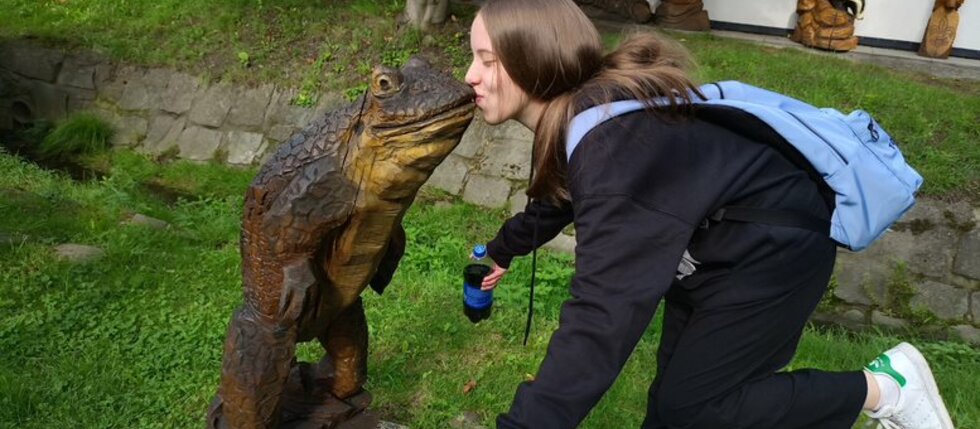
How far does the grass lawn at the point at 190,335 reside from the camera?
345 cm

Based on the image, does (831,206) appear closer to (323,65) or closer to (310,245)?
(310,245)

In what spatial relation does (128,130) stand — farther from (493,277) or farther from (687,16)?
(493,277)

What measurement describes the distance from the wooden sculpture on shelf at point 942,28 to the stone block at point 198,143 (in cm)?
709

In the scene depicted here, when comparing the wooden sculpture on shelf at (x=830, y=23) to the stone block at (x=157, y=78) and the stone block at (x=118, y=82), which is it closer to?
the stone block at (x=157, y=78)

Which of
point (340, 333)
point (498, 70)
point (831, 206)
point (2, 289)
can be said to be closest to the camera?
point (498, 70)

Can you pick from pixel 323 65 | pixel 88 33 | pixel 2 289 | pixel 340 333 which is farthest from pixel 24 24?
pixel 340 333

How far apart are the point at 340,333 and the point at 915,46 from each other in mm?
7787

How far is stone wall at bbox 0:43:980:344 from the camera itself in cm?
533

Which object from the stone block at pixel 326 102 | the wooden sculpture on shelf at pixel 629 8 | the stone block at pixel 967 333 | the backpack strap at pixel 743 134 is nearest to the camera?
the backpack strap at pixel 743 134

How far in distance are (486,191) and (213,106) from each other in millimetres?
2967

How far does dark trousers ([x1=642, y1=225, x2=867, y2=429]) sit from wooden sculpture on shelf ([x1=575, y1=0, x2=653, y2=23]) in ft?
22.9

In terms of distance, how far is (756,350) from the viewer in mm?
2289

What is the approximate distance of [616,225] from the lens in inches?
72.0

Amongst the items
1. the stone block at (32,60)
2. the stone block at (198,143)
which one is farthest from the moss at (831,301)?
the stone block at (32,60)
